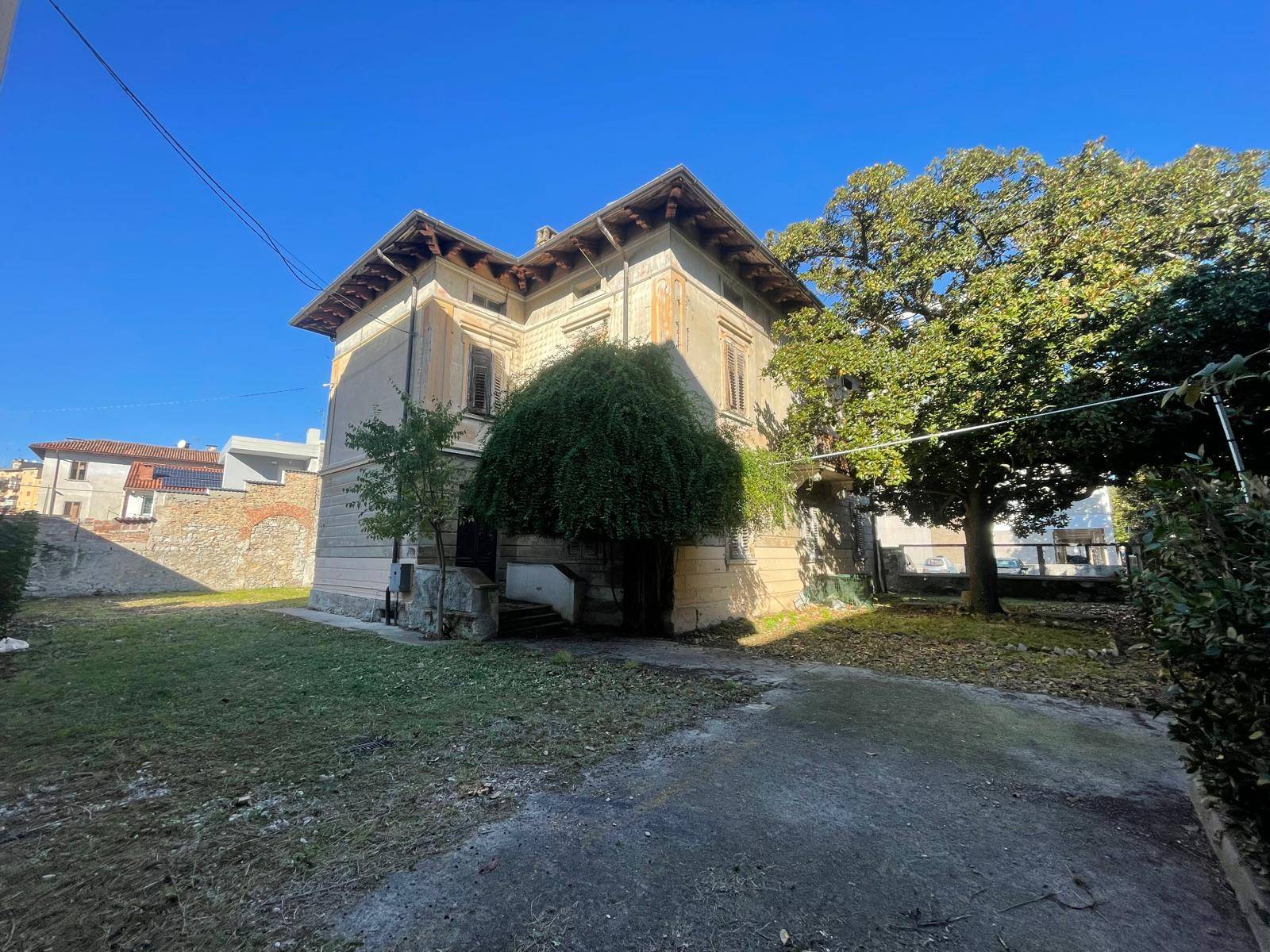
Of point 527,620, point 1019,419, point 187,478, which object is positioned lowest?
point 527,620

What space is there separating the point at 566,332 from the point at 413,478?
540cm

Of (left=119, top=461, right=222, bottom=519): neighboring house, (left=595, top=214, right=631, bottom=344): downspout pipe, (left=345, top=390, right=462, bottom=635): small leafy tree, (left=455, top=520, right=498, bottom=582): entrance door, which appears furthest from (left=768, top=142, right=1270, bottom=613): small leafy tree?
(left=119, top=461, right=222, bottom=519): neighboring house

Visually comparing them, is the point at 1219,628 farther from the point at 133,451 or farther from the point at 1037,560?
the point at 133,451

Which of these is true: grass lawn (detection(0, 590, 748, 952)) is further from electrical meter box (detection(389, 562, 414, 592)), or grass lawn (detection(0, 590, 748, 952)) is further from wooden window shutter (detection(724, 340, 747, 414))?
wooden window shutter (detection(724, 340, 747, 414))

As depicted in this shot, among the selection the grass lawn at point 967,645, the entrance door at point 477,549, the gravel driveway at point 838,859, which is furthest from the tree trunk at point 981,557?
the entrance door at point 477,549

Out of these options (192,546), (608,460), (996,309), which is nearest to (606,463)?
(608,460)

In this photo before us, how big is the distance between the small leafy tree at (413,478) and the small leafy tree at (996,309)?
807 centimetres

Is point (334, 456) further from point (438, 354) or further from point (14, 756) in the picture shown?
point (14, 756)

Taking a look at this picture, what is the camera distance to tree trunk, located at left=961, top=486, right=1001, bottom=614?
41.9 ft

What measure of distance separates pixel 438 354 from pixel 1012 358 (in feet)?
36.9

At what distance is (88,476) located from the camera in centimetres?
3044

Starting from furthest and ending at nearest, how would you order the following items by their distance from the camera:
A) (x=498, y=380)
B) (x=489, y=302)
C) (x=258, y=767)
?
(x=489, y=302)
(x=498, y=380)
(x=258, y=767)

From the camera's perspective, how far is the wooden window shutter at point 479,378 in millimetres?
12078

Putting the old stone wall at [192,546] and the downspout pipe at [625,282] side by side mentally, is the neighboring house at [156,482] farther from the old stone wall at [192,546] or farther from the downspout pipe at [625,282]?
the downspout pipe at [625,282]
